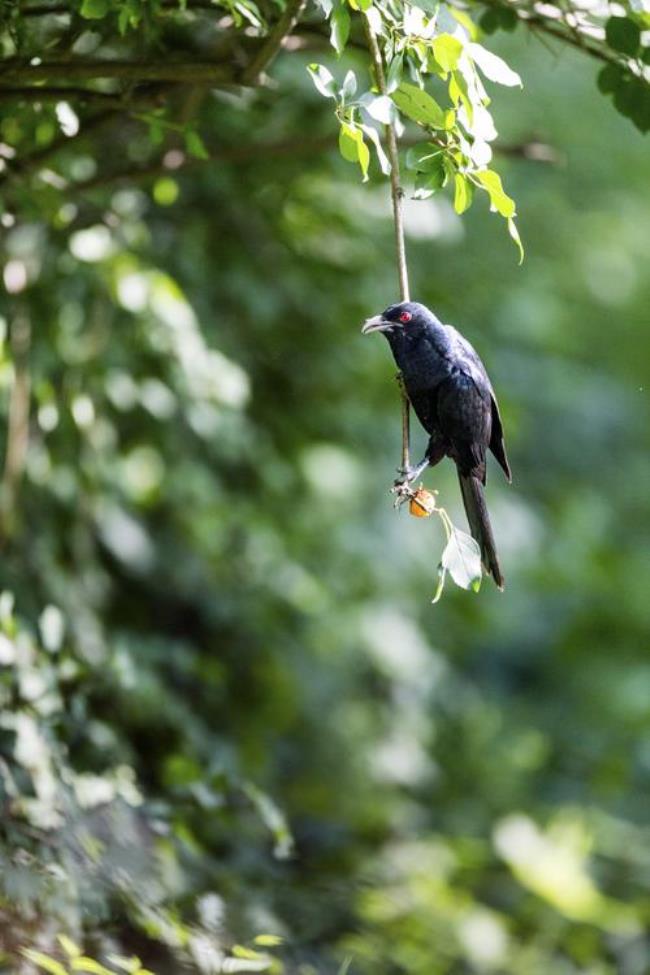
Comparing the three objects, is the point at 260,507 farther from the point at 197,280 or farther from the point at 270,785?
the point at 270,785

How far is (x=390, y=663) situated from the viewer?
5203 millimetres

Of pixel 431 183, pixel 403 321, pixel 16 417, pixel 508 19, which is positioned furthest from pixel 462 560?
pixel 16 417

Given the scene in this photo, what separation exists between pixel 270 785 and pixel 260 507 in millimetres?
1217

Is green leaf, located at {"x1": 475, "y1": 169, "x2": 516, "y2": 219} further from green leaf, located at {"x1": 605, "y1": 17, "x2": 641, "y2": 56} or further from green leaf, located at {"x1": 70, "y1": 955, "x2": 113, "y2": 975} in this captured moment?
green leaf, located at {"x1": 70, "y1": 955, "x2": 113, "y2": 975}

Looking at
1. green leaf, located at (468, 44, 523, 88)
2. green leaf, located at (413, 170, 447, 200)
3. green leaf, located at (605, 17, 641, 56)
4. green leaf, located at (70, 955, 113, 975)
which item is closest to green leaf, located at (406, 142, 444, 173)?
green leaf, located at (413, 170, 447, 200)

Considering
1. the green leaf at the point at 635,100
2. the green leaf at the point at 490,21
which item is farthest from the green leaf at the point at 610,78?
the green leaf at the point at 490,21

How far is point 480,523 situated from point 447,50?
64 centimetres

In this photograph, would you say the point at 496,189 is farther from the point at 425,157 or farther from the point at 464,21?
the point at 464,21

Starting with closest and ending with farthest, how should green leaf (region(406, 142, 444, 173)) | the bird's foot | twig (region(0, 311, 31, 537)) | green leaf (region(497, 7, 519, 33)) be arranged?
green leaf (region(406, 142, 444, 173)), the bird's foot, green leaf (region(497, 7, 519, 33)), twig (region(0, 311, 31, 537))

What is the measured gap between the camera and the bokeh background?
2.58 meters

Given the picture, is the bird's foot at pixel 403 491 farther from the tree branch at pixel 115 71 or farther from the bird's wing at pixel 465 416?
the tree branch at pixel 115 71

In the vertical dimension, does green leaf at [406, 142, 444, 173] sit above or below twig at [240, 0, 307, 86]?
below

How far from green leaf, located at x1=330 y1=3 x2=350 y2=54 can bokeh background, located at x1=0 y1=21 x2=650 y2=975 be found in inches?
26.0

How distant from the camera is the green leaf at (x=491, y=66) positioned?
1559 millimetres
